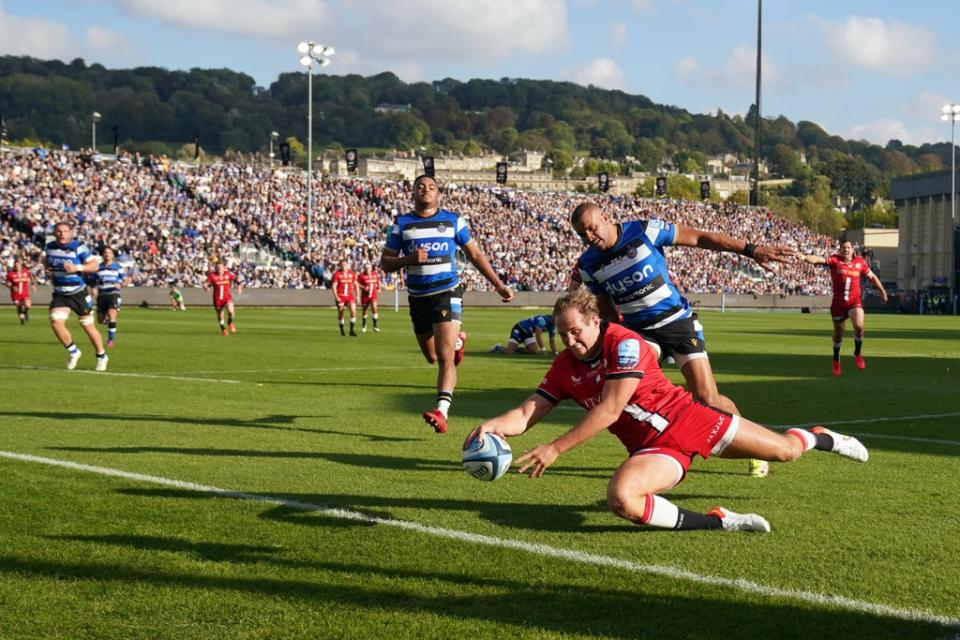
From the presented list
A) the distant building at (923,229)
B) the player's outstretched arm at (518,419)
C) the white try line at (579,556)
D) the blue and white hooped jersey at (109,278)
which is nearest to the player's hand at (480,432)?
the player's outstretched arm at (518,419)

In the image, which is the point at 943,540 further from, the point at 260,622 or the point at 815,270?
the point at 815,270

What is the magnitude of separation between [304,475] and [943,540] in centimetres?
450

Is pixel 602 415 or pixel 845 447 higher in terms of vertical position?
pixel 602 415

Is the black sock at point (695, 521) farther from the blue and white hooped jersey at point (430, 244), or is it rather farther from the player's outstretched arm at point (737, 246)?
the blue and white hooped jersey at point (430, 244)

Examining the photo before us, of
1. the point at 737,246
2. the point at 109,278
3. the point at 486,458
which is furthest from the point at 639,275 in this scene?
the point at 109,278

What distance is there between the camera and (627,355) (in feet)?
21.9

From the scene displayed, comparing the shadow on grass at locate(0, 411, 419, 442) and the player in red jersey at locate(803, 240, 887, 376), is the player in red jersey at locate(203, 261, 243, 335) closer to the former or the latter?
the player in red jersey at locate(803, 240, 887, 376)

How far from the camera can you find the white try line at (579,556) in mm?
5328

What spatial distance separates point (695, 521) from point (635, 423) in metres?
0.65

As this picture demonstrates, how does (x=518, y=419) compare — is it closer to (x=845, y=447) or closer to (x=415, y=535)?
(x=415, y=535)

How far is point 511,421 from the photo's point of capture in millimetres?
7117

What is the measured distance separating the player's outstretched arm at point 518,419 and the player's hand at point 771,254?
254 centimetres

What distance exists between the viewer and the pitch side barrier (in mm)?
57750

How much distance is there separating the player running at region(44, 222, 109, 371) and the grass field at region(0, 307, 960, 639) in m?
5.53
